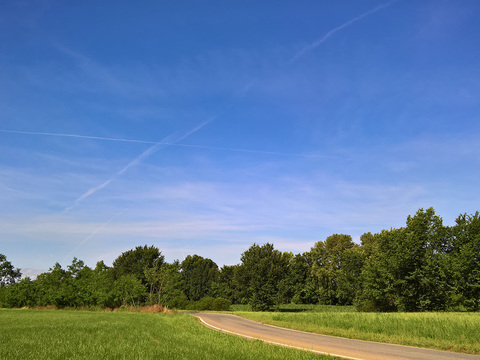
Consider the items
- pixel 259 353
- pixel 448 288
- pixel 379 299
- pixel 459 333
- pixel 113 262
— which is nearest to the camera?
pixel 259 353

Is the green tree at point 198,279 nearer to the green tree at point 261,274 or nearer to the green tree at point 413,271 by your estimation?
the green tree at point 261,274

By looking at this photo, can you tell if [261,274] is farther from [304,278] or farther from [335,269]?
[304,278]

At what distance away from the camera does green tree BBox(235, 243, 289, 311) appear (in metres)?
64.1

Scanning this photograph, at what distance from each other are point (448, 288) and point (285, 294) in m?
27.7

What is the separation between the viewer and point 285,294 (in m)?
63.9

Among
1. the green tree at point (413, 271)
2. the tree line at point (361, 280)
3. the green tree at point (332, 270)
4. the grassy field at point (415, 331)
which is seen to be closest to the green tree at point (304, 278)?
the green tree at point (332, 270)

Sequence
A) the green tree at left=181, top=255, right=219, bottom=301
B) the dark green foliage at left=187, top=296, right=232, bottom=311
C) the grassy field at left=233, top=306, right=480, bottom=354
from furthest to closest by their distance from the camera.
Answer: the green tree at left=181, top=255, right=219, bottom=301 → the dark green foliage at left=187, top=296, right=232, bottom=311 → the grassy field at left=233, top=306, right=480, bottom=354

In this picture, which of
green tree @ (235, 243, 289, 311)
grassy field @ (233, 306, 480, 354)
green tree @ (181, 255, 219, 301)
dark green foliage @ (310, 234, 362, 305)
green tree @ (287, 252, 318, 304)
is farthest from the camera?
green tree @ (181, 255, 219, 301)

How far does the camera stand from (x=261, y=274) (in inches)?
2581

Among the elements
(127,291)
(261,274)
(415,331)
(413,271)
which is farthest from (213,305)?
(415,331)

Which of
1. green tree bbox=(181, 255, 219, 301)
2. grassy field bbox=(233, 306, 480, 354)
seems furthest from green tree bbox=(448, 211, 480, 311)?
green tree bbox=(181, 255, 219, 301)

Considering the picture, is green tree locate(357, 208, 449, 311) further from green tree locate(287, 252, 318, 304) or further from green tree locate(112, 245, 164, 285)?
green tree locate(112, 245, 164, 285)

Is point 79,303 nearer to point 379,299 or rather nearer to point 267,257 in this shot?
point 267,257

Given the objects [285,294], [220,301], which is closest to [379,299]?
[285,294]
